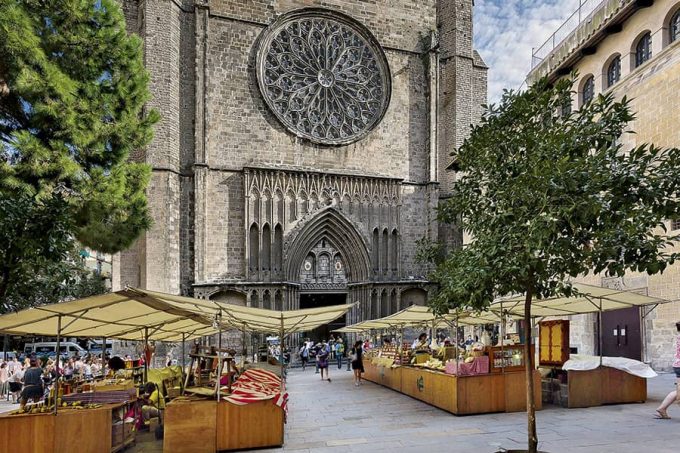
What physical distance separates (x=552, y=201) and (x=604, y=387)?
22.5ft

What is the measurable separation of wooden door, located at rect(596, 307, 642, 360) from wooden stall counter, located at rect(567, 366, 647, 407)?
6.05 meters

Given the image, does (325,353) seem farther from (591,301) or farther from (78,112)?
(78,112)

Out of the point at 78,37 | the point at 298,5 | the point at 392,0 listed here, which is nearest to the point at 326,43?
the point at 298,5

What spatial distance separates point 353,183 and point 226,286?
788 centimetres

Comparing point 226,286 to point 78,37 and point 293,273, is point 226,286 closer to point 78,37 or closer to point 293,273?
point 293,273

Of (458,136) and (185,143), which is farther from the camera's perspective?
(458,136)

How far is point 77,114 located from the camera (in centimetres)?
1145

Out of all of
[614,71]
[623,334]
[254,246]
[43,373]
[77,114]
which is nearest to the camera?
[77,114]

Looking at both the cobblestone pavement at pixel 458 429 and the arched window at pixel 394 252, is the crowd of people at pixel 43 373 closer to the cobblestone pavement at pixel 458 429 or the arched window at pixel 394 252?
the cobblestone pavement at pixel 458 429

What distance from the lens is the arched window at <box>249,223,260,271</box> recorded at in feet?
76.8

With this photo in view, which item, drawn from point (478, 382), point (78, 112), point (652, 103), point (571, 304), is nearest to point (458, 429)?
point (478, 382)

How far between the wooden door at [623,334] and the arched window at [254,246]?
14.3m

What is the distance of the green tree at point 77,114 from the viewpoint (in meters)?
10.3

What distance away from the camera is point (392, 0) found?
1061 inches
